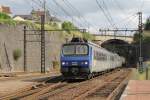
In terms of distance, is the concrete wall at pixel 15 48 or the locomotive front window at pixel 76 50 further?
the concrete wall at pixel 15 48

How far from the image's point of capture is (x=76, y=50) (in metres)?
36.2

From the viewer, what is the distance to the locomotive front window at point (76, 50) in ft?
119

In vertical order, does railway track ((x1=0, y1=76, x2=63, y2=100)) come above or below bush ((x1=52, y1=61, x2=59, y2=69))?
below

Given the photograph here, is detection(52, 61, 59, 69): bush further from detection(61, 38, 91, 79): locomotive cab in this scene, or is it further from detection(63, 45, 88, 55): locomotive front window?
detection(63, 45, 88, 55): locomotive front window

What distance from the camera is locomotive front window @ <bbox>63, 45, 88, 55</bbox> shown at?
119 feet

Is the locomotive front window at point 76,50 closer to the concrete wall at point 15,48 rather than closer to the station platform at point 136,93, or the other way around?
the station platform at point 136,93

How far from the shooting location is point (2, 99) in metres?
20.3

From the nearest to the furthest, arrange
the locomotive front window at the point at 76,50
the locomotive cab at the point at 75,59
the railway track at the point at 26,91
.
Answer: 1. the railway track at the point at 26,91
2. the locomotive cab at the point at 75,59
3. the locomotive front window at the point at 76,50

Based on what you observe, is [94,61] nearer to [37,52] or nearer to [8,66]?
[8,66]

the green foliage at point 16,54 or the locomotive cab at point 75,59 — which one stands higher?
the green foliage at point 16,54

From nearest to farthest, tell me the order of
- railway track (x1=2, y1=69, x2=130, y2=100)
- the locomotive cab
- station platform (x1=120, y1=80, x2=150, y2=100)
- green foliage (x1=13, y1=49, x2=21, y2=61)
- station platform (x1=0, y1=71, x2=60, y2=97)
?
station platform (x1=120, y1=80, x2=150, y2=100), railway track (x1=2, y1=69, x2=130, y2=100), station platform (x1=0, y1=71, x2=60, y2=97), the locomotive cab, green foliage (x1=13, y1=49, x2=21, y2=61)

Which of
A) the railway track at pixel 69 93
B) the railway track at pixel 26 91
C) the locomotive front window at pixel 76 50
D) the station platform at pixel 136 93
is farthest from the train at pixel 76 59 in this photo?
the station platform at pixel 136 93

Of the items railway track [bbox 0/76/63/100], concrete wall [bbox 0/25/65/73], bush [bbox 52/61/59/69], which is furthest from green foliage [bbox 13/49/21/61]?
railway track [bbox 0/76/63/100]

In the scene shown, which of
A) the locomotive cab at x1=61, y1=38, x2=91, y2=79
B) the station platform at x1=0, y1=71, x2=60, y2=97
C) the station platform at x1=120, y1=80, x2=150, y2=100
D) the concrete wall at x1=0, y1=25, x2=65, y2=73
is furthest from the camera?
the concrete wall at x1=0, y1=25, x2=65, y2=73
